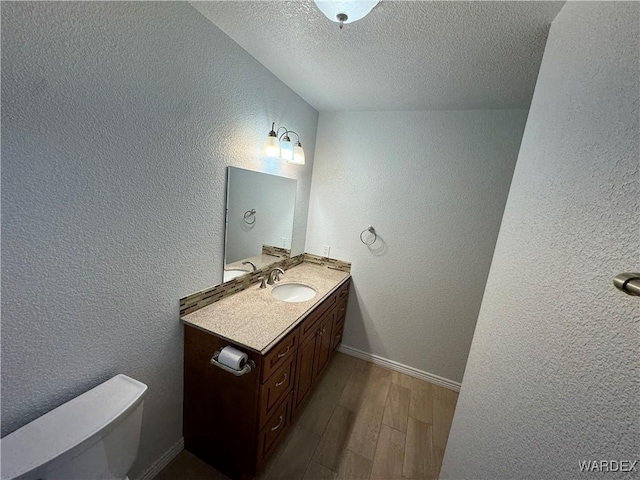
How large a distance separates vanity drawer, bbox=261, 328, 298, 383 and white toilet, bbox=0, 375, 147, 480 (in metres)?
0.51

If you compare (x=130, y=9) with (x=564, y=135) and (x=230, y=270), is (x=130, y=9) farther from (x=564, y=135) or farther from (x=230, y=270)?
(x=564, y=135)

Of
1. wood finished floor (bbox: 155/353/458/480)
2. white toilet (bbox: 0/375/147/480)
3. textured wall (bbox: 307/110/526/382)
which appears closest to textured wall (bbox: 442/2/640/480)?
wood finished floor (bbox: 155/353/458/480)

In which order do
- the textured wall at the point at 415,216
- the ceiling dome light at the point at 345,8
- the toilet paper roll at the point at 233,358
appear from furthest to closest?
the textured wall at the point at 415,216
the toilet paper roll at the point at 233,358
the ceiling dome light at the point at 345,8

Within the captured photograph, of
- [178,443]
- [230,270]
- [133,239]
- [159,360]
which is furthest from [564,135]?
[178,443]

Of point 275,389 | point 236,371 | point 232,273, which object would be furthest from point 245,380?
point 232,273

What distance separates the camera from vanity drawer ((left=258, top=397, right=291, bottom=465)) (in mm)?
1368

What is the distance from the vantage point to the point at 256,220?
76.4 inches

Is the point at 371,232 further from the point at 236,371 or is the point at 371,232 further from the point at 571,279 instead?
the point at 571,279

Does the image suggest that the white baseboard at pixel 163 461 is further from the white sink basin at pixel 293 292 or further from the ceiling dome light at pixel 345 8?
the ceiling dome light at pixel 345 8

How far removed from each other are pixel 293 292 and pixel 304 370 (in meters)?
0.63

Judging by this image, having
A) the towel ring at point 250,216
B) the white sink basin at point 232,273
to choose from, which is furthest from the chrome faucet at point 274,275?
the towel ring at point 250,216

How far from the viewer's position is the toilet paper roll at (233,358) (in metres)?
1.19

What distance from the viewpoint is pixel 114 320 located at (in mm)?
1085

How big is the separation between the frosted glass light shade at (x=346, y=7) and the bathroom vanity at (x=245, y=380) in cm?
143
